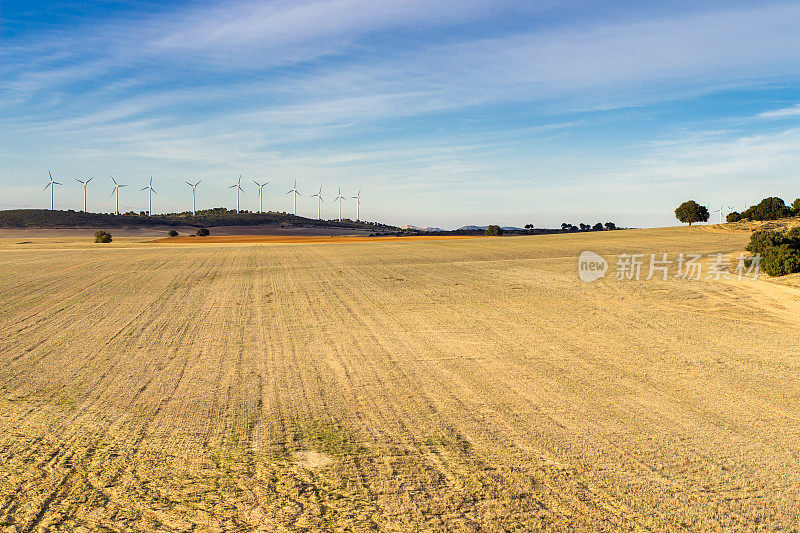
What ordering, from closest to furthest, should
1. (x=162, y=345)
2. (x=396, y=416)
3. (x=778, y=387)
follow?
(x=396, y=416), (x=778, y=387), (x=162, y=345)

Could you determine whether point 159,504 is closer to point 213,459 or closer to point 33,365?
point 213,459

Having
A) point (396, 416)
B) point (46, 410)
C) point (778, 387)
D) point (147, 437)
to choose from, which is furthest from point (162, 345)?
point (778, 387)

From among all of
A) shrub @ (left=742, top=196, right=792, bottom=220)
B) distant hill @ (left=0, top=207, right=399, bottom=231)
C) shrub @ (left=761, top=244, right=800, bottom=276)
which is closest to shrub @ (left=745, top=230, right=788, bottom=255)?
shrub @ (left=761, top=244, right=800, bottom=276)

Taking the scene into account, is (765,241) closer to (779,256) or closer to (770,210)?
(779,256)

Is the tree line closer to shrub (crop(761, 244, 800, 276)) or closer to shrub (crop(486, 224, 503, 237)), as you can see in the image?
shrub (crop(486, 224, 503, 237))

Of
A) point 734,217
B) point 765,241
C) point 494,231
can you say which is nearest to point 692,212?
point 734,217

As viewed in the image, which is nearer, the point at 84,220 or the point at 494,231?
the point at 494,231
